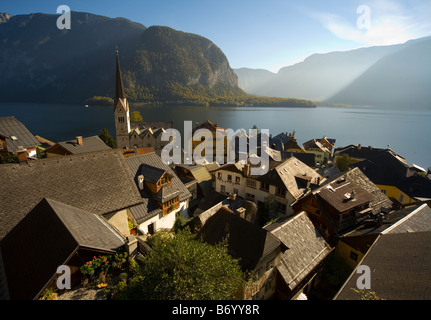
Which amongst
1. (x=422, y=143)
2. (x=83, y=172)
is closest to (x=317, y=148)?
(x=83, y=172)

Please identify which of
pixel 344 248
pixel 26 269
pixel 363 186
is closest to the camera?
pixel 26 269

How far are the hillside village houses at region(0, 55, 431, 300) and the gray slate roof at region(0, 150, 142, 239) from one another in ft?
0.21

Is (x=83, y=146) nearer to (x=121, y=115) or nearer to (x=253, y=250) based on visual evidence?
(x=121, y=115)

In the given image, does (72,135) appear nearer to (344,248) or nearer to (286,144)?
(286,144)

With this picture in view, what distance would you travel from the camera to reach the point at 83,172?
17562mm

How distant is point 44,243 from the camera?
35.6 feet

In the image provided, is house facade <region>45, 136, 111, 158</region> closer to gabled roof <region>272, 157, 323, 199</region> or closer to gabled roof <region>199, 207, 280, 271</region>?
gabled roof <region>199, 207, 280, 271</region>

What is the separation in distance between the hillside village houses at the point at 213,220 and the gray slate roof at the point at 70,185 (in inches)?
2.5

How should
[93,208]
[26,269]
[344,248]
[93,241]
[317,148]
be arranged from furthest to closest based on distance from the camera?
[317,148] < [344,248] < [93,208] < [93,241] < [26,269]

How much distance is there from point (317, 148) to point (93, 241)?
72037 millimetres

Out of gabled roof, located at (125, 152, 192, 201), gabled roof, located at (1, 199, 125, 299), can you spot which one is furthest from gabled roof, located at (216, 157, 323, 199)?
gabled roof, located at (1, 199, 125, 299)

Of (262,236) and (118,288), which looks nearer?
(118,288)

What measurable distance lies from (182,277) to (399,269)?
13612 mm
